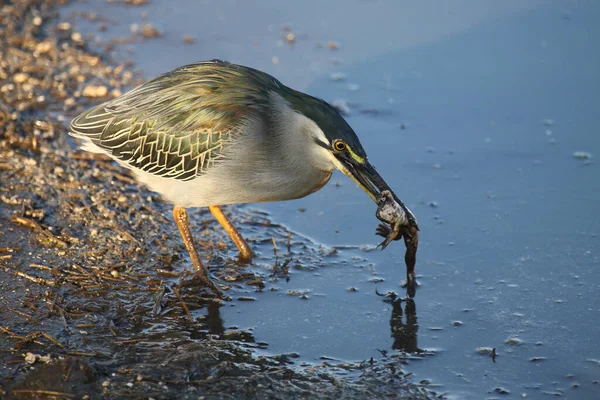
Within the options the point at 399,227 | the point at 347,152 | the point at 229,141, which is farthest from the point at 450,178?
the point at 229,141

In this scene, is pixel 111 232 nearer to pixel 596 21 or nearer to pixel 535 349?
pixel 535 349

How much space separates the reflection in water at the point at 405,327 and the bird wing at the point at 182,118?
1.74 m

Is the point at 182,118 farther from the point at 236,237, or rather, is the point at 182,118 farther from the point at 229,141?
the point at 236,237

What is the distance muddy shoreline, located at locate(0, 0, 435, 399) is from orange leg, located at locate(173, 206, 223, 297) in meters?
0.09

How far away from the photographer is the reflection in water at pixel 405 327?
19.5ft

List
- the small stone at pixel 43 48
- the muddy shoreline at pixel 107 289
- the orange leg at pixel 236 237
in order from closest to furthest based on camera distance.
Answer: the muddy shoreline at pixel 107 289, the orange leg at pixel 236 237, the small stone at pixel 43 48

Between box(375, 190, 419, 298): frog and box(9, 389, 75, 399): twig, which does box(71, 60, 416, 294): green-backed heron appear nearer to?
box(375, 190, 419, 298): frog

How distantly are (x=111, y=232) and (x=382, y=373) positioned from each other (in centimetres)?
274

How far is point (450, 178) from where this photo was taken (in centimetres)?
805

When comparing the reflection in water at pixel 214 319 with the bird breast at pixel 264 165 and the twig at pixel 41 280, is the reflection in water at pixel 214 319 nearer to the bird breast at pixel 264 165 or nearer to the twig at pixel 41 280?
the bird breast at pixel 264 165

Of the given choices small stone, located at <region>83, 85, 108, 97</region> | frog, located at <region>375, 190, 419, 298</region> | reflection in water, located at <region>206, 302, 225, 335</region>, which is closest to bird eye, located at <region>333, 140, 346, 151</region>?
A: frog, located at <region>375, 190, 419, 298</region>

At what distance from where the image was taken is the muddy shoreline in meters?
5.33

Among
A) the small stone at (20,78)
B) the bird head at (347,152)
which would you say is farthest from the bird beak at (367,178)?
the small stone at (20,78)

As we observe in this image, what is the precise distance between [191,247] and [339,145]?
1.47 m
